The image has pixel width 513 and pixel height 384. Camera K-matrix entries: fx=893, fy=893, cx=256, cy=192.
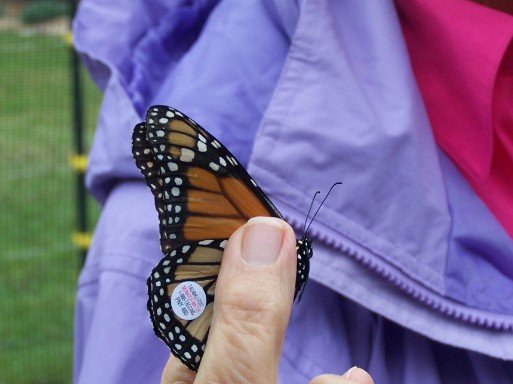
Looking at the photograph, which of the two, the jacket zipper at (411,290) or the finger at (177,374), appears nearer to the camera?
the finger at (177,374)

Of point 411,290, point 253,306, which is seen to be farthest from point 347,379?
point 411,290

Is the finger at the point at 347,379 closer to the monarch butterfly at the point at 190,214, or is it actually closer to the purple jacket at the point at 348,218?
the monarch butterfly at the point at 190,214

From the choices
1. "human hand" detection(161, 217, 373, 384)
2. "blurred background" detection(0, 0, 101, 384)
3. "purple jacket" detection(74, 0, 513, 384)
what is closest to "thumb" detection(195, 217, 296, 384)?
"human hand" detection(161, 217, 373, 384)

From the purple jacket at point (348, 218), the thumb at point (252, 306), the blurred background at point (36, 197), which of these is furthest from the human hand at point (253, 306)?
the blurred background at point (36, 197)

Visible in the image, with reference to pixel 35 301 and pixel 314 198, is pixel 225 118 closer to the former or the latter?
pixel 314 198

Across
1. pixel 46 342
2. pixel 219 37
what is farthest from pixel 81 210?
pixel 219 37

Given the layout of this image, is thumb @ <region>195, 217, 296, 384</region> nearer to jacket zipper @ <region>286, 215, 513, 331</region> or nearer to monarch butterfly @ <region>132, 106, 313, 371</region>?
monarch butterfly @ <region>132, 106, 313, 371</region>
